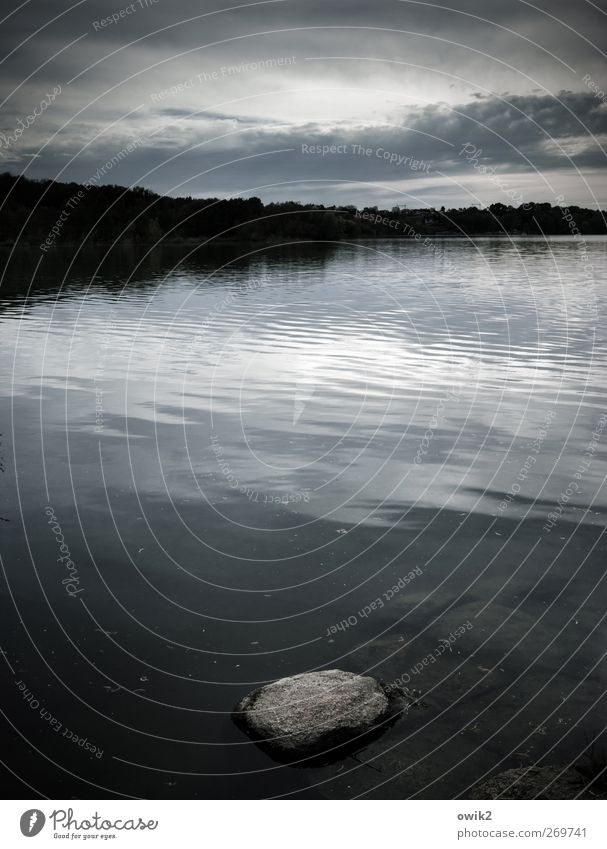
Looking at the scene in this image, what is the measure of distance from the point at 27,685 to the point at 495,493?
10.8m

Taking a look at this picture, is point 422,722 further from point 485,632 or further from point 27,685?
point 27,685

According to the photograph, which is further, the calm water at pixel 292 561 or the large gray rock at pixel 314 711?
the calm water at pixel 292 561

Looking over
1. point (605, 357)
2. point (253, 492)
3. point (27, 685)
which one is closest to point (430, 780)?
point (27, 685)
